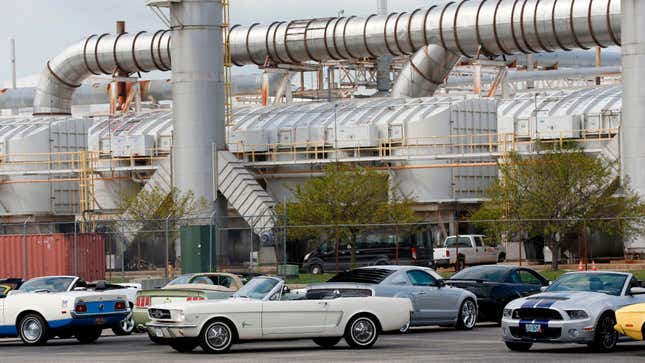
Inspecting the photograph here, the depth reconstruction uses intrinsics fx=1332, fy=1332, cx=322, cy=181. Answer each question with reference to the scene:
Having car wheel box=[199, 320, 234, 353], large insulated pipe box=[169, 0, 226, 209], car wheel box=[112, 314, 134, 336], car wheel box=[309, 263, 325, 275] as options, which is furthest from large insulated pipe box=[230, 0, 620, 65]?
car wheel box=[199, 320, 234, 353]

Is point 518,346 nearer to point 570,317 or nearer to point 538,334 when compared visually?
point 538,334

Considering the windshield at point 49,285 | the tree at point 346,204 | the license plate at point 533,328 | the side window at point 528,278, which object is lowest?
the license plate at point 533,328

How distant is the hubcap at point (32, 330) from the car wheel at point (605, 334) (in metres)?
10.7

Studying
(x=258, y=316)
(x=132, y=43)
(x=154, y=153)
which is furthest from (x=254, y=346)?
(x=132, y=43)

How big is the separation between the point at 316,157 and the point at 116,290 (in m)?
33.9

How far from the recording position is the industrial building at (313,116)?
5709cm

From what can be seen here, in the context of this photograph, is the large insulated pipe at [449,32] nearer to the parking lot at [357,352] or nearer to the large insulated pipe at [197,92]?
the large insulated pipe at [197,92]

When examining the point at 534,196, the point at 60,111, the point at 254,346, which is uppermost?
the point at 60,111

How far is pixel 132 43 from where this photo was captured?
68.4 meters

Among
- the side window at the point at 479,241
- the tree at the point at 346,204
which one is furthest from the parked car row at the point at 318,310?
the side window at the point at 479,241

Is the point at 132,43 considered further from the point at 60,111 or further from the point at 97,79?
the point at 97,79

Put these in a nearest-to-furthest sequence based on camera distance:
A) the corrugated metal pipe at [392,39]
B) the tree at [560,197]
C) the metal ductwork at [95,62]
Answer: the tree at [560,197], the corrugated metal pipe at [392,39], the metal ductwork at [95,62]

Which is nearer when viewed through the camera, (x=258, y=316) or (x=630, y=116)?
(x=258, y=316)

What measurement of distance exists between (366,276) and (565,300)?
6346 mm
